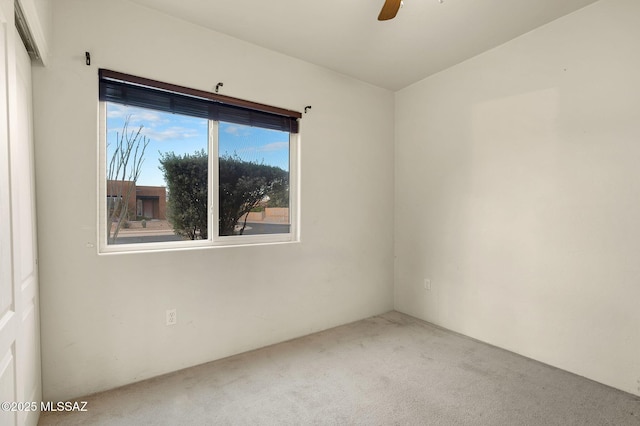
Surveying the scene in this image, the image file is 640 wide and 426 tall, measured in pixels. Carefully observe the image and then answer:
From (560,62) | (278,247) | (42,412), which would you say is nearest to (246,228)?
(278,247)

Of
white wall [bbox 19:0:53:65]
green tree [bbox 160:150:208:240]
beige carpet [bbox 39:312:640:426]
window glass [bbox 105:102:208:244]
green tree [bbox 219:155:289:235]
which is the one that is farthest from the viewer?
green tree [bbox 219:155:289:235]

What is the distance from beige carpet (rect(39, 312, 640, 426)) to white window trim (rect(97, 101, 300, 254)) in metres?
0.92

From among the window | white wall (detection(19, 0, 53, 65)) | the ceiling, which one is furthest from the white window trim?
the ceiling

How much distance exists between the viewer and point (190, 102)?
235 cm

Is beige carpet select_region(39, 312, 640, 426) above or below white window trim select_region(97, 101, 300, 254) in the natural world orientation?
below

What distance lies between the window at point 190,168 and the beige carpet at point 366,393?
3.19 feet

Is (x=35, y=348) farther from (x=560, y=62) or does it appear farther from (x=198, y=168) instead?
(x=560, y=62)

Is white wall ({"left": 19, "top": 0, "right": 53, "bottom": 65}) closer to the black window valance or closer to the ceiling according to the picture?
the black window valance

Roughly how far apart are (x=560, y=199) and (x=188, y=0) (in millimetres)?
3011

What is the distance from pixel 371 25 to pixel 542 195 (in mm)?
1867

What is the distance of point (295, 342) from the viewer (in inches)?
109

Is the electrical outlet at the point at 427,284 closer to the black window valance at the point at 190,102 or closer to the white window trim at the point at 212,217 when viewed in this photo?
the white window trim at the point at 212,217

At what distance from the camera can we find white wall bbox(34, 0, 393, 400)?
73.7 inches

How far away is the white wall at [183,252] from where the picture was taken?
1.87 meters
